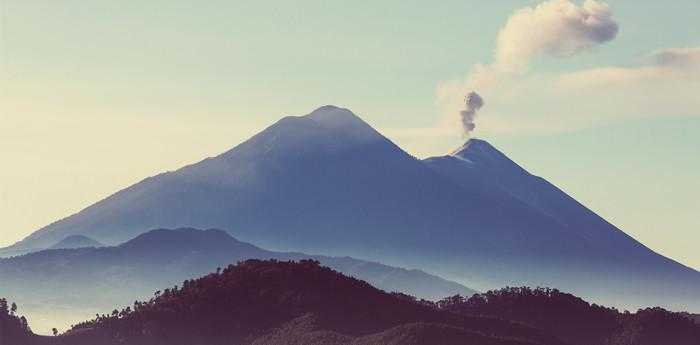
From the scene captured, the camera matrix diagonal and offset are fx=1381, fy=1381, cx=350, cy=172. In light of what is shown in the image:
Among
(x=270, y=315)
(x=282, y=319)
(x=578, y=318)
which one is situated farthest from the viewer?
(x=578, y=318)

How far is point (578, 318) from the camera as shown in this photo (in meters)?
63.4

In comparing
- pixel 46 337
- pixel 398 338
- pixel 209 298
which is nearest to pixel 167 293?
pixel 209 298

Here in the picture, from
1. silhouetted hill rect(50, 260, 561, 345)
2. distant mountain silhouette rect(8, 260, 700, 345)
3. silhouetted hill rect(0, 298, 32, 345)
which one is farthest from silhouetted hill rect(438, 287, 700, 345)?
silhouetted hill rect(0, 298, 32, 345)

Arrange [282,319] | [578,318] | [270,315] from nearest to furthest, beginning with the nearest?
[282,319] < [270,315] < [578,318]

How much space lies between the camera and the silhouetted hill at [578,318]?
6153cm

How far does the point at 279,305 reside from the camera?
55062 millimetres

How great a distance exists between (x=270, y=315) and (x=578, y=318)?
1630 cm

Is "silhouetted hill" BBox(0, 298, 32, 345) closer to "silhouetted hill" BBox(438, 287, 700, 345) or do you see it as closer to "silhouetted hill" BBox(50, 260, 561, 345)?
"silhouetted hill" BBox(50, 260, 561, 345)

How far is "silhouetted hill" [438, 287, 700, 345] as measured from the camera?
6153 cm

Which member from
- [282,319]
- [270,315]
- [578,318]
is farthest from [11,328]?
[578,318]

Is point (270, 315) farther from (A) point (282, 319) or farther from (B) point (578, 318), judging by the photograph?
(B) point (578, 318)

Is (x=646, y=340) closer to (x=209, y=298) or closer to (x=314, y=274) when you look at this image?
(x=314, y=274)

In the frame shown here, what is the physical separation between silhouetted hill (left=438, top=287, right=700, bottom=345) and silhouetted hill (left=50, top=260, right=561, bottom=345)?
7071 mm

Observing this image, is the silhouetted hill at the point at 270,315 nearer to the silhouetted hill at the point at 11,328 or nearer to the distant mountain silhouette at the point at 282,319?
the distant mountain silhouette at the point at 282,319
